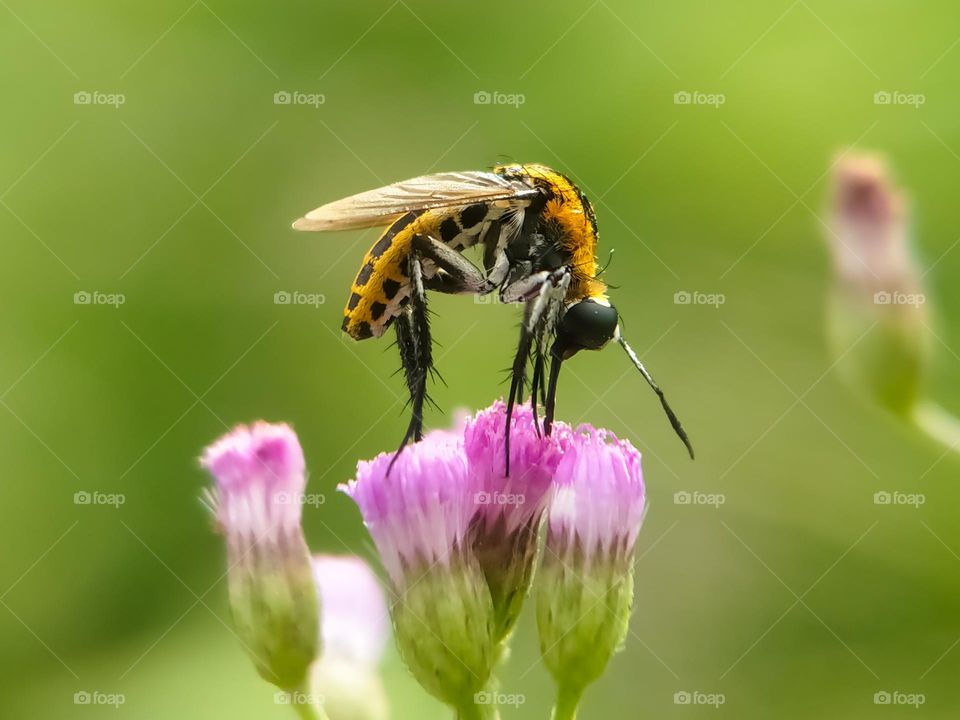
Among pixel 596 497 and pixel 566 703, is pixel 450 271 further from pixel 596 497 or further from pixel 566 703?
pixel 566 703

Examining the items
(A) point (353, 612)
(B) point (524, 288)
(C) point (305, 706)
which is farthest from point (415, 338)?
(C) point (305, 706)

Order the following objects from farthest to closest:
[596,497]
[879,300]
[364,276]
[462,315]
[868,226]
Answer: [462,315] → [868,226] → [879,300] → [364,276] → [596,497]

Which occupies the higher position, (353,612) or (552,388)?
(552,388)

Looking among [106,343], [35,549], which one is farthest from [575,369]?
[35,549]

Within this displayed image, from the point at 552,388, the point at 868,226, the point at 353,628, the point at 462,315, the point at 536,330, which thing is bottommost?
the point at 353,628

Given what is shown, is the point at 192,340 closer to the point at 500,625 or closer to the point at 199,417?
the point at 199,417

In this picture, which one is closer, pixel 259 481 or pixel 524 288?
pixel 259 481

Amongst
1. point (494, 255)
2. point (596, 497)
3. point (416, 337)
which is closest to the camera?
point (596, 497)
